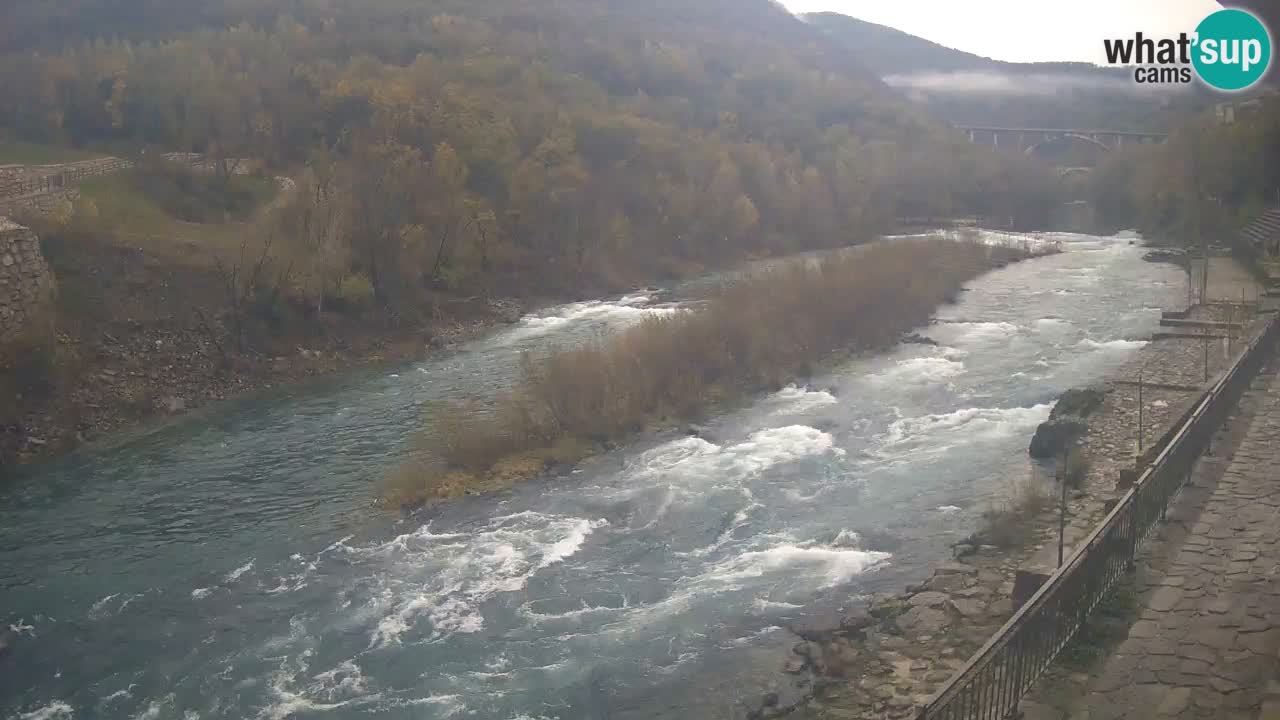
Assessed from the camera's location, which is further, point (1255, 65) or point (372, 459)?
point (372, 459)

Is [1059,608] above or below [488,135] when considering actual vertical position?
below

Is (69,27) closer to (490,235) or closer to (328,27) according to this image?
(328,27)

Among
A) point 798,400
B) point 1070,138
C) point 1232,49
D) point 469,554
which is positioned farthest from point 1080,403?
point 1070,138

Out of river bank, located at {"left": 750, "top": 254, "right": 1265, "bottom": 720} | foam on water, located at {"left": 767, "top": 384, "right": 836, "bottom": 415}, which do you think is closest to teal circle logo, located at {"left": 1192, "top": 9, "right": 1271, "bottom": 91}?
river bank, located at {"left": 750, "top": 254, "right": 1265, "bottom": 720}

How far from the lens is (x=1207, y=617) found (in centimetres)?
969

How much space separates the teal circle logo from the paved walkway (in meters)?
5.17

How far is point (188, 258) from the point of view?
34.2 meters

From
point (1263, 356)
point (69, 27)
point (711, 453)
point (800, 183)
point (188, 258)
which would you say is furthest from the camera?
point (69, 27)

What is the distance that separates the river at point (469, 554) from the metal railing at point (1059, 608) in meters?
3.94

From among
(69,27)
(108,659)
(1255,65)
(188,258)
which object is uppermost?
(69,27)

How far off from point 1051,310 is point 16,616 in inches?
1276

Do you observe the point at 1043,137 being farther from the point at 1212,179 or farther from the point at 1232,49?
the point at 1232,49

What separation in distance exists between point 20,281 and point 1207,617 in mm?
28860

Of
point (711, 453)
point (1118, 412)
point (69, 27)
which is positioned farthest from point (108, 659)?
point (69, 27)
